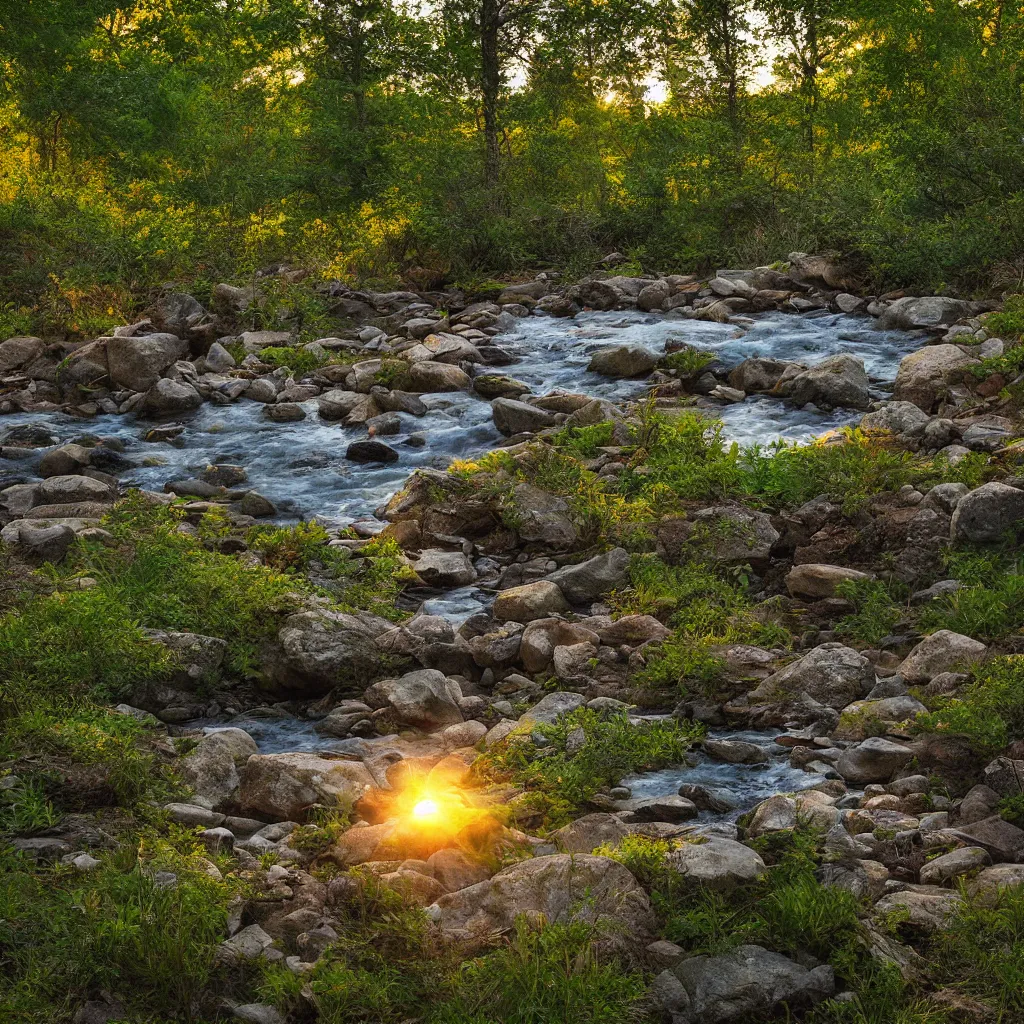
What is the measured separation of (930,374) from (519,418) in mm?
4040

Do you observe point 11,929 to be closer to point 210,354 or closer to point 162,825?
point 162,825

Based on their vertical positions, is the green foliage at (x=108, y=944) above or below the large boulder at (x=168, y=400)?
below

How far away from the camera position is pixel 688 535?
25.9 ft

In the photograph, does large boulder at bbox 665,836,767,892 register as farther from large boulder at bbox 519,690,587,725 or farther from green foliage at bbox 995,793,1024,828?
large boulder at bbox 519,690,587,725

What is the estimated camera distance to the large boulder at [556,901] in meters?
3.76

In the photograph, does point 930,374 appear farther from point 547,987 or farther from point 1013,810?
point 547,987

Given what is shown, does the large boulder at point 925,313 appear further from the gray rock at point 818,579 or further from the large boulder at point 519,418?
the gray rock at point 818,579

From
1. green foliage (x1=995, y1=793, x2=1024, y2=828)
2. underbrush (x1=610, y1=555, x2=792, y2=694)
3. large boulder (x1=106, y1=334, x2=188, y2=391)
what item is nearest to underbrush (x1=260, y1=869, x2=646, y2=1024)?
green foliage (x1=995, y1=793, x2=1024, y2=828)

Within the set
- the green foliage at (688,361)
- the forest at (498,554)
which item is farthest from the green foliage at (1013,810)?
the green foliage at (688,361)

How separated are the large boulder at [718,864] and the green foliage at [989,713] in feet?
4.30

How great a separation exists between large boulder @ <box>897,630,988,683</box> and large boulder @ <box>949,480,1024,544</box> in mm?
1463

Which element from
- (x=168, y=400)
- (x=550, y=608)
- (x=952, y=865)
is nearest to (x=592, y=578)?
(x=550, y=608)

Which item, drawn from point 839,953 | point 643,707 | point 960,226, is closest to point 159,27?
point 960,226

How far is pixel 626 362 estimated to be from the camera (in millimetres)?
12656
